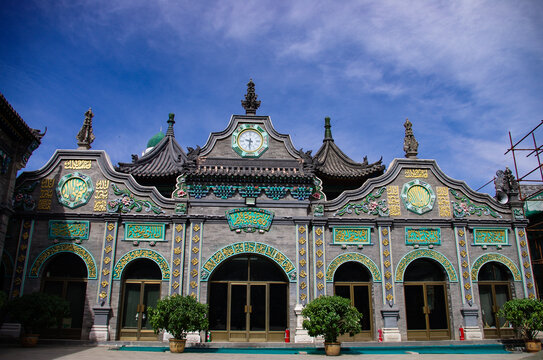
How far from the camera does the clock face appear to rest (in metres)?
20.1

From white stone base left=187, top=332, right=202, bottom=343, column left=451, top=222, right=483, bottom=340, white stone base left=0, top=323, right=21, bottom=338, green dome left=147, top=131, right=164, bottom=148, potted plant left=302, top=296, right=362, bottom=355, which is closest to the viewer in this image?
potted plant left=302, top=296, right=362, bottom=355

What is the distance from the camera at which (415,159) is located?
2036cm

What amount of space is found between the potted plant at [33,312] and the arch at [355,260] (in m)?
10.6

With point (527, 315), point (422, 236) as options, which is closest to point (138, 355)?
point (422, 236)

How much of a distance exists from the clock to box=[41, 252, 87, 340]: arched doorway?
829 centimetres

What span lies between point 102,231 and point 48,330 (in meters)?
4.38

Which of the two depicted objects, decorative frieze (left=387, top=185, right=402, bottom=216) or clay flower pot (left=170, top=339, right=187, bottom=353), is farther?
decorative frieze (left=387, top=185, right=402, bottom=216)

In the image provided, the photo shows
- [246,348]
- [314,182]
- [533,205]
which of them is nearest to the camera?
[246,348]

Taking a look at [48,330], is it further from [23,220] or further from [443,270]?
[443,270]

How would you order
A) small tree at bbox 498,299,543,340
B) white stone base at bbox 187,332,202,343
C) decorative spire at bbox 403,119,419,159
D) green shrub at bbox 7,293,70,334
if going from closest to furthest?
green shrub at bbox 7,293,70,334, small tree at bbox 498,299,543,340, white stone base at bbox 187,332,202,343, decorative spire at bbox 403,119,419,159

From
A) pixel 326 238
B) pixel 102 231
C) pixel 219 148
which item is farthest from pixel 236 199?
pixel 102 231

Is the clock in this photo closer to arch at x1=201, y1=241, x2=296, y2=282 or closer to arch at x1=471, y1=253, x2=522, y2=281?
arch at x1=201, y1=241, x2=296, y2=282

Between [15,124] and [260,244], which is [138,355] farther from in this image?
[15,124]

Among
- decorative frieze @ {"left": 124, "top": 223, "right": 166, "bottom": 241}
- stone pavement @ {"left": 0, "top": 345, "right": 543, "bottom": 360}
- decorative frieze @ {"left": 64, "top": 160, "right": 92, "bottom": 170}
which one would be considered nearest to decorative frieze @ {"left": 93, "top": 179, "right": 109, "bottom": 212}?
decorative frieze @ {"left": 64, "top": 160, "right": 92, "bottom": 170}
